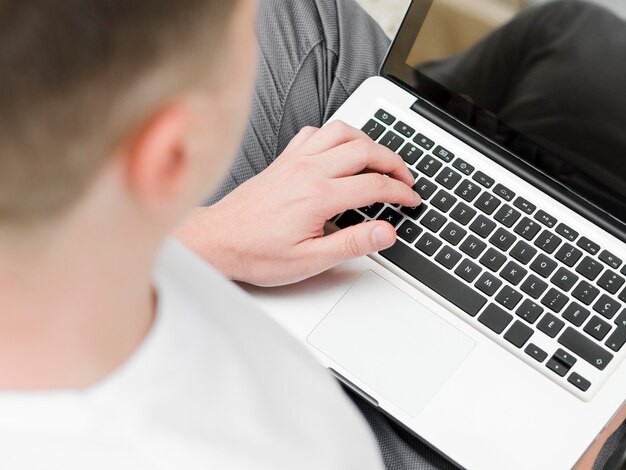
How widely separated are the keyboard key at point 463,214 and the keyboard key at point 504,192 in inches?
1.4

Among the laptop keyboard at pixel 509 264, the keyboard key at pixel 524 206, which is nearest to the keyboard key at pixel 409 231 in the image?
the laptop keyboard at pixel 509 264

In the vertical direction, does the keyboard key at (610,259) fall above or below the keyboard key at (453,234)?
below

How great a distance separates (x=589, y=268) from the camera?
0.78 meters

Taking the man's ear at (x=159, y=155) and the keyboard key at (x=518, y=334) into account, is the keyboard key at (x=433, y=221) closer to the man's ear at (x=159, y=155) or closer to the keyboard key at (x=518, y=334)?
the keyboard key at (x=518, y=334)

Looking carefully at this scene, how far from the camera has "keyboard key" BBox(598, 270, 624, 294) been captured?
30.4 inches

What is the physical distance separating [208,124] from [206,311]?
8.6 inches

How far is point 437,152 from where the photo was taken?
0.83 m

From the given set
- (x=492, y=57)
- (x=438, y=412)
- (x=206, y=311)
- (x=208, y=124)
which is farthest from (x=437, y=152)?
(x=208, y=124)

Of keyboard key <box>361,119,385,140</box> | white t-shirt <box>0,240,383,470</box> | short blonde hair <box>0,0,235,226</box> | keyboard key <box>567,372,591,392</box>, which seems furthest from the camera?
keyboard key <box>361,119,385,140</box>

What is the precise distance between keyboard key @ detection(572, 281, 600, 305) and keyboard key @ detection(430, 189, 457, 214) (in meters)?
0.15

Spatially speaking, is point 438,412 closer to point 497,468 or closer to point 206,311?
point 497,468

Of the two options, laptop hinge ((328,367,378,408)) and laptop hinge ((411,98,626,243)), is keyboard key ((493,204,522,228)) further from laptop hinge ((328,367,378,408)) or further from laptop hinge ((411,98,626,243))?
laptop hinge ((328,367,378,408))

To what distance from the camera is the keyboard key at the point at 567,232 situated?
0.79 meters

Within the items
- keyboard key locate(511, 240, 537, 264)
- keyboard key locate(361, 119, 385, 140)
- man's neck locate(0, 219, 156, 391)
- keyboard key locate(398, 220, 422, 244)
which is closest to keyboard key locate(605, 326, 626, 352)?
keyboard key locate(511, 240, 537, 264)
